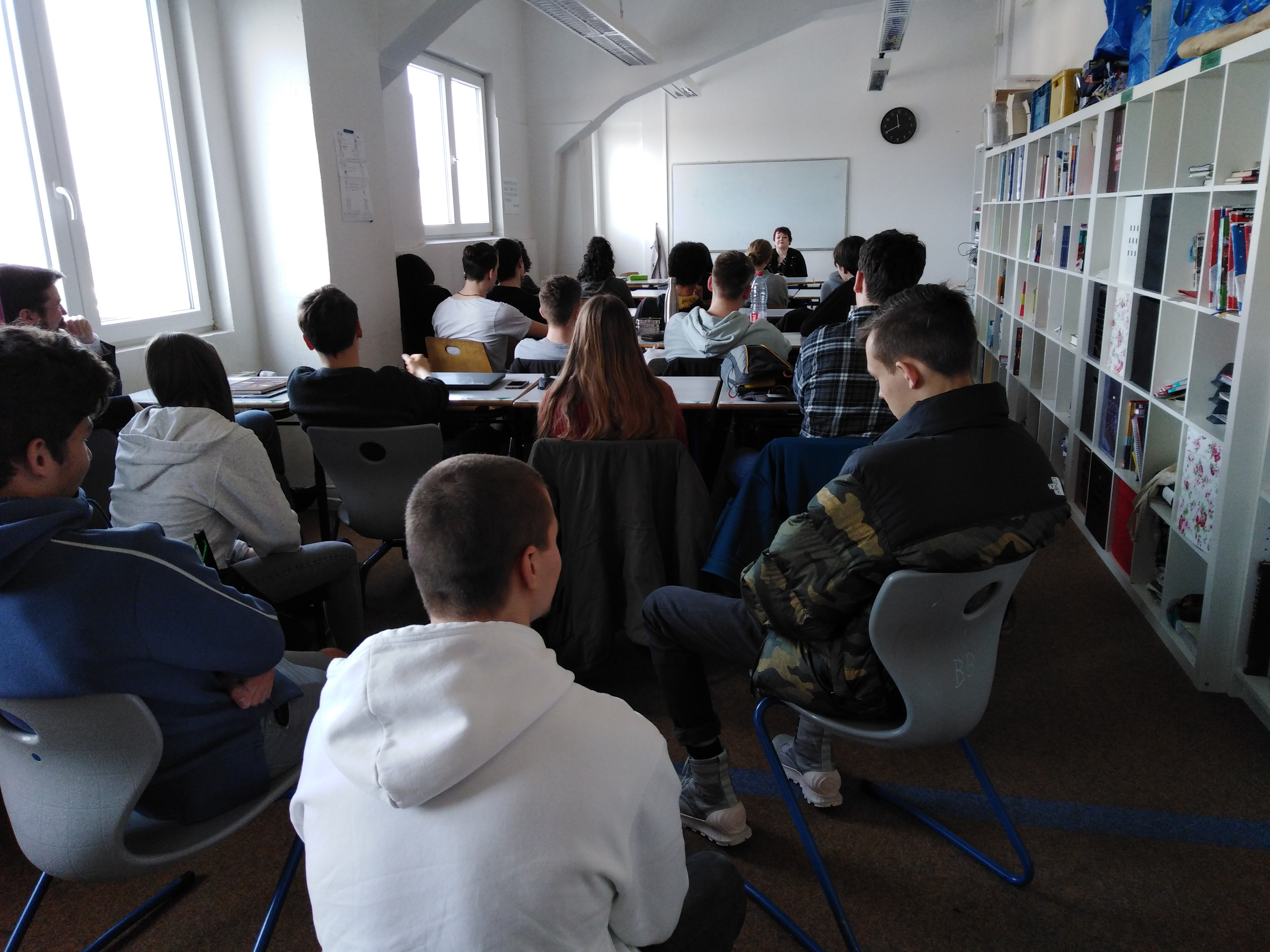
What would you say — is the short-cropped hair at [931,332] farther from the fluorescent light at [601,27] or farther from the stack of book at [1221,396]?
the fluorescent light at [601,27]

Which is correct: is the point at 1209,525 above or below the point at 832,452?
below

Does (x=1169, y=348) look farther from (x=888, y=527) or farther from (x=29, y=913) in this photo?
(x=29, y=913)

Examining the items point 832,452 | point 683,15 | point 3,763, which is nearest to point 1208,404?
point 832,452

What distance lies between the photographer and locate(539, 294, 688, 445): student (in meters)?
2.40

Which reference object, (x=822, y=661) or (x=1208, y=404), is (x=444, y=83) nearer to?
(x=1208, y=404)

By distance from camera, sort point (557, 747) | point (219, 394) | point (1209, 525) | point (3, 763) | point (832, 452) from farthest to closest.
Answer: point (1209, 525), point (832, 452), point (219, 394), point (3, 763), point (557, 747)

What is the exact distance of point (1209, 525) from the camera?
96.6 inches

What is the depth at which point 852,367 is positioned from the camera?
259 cm

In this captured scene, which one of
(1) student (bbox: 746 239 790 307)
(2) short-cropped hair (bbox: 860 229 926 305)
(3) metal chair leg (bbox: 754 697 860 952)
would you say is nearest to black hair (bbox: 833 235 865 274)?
(1) student (bbox: 746 239 790 307)

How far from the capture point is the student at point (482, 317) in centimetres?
450

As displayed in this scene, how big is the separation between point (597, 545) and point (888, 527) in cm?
109

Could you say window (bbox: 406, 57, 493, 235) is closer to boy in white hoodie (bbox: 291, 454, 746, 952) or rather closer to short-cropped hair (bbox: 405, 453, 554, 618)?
short-cropped hair (bbox: 405, 453, 554, 618)

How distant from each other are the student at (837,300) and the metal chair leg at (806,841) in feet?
8.66

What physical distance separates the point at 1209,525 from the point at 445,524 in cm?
235
